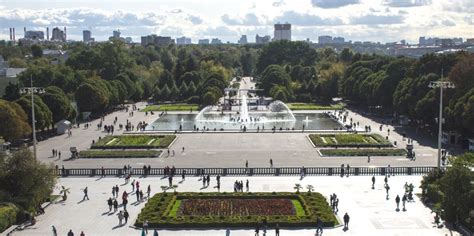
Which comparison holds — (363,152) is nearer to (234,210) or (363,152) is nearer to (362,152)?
(362,152)

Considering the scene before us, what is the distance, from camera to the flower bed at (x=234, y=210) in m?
31.8

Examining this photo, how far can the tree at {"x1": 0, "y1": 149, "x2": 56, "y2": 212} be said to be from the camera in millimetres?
34219

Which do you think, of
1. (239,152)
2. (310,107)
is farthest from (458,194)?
(310,107)

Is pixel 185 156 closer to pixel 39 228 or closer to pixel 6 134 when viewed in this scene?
pixel 6 134

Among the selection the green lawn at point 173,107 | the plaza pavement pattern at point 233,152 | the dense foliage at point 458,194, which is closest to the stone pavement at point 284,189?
the dense foliage at point 458,194

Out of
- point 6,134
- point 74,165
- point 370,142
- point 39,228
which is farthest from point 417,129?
point 39,228

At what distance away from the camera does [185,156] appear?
178ft

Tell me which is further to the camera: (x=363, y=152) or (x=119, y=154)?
(x=363, y=152)

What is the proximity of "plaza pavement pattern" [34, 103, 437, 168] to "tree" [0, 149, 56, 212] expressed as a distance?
1531 centimetres

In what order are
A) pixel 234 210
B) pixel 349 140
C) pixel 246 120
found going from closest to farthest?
pixel 234 210 < pixel 349 140 < pixel 246 120

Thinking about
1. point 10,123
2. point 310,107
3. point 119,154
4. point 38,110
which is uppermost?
point 38,110

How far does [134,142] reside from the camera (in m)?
61.9

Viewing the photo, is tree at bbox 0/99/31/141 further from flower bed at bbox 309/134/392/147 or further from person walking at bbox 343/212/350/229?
person walking at bbox 343/212/350/229

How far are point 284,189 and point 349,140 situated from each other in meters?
22.5
